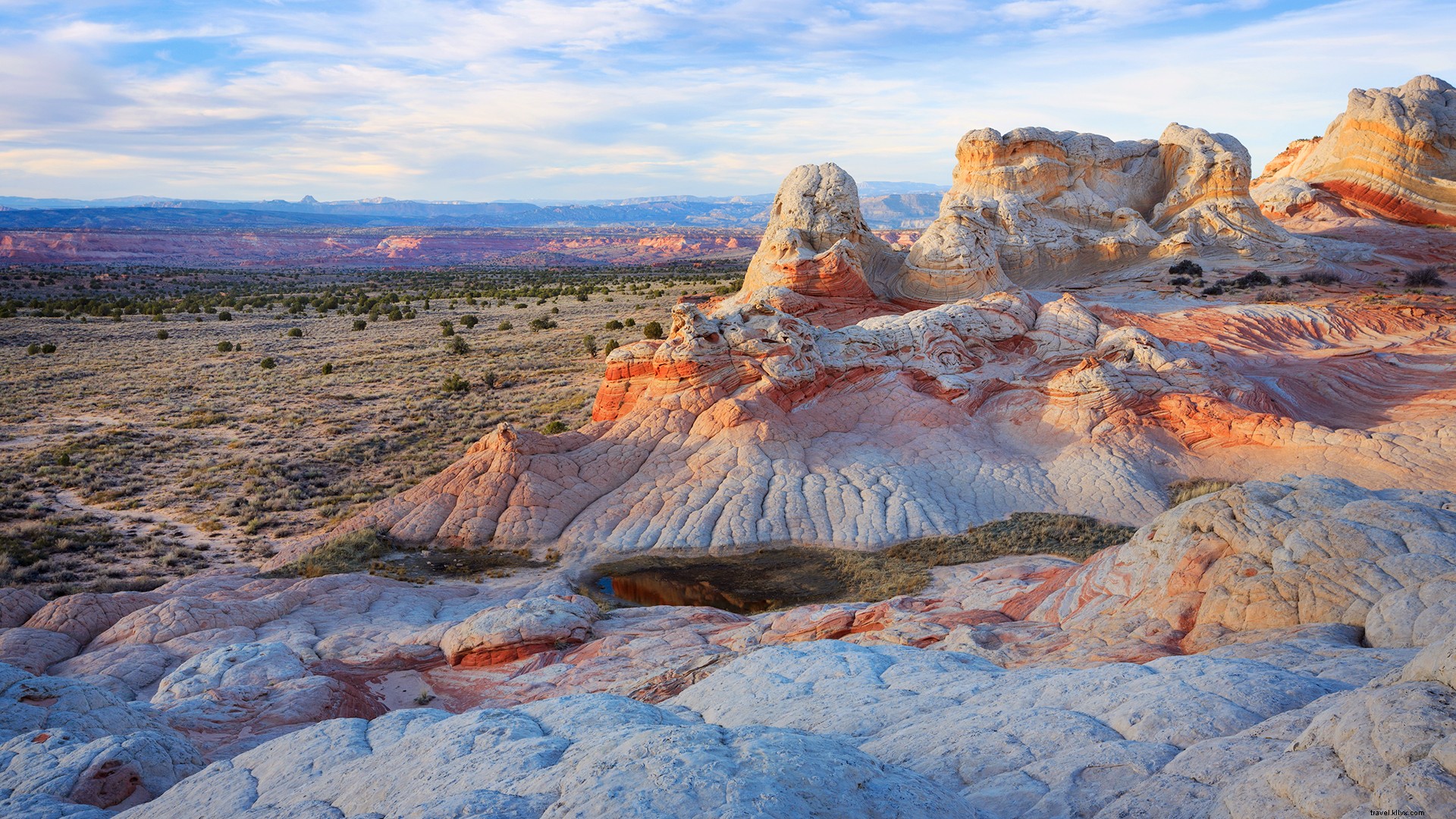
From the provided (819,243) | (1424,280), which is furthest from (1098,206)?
(819,243)

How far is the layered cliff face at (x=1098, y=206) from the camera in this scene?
38.9 metres

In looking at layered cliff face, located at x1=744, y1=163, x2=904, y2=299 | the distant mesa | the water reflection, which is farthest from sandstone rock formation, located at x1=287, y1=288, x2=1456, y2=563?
layered cliff face, located at x1=744, y1=163, x2=904, y2=299

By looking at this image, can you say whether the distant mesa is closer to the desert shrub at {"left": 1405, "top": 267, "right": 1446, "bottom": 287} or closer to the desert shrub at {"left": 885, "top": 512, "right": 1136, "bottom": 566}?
the desert shrub at {"left": 885, "top": 512, "right": 1136, "bottom": 566}

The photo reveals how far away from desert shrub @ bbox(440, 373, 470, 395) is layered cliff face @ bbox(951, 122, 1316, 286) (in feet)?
78.3

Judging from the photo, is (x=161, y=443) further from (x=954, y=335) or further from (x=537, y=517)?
(x=954, y=335)

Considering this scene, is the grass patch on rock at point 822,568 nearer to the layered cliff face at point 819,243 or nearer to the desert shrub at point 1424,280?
the layered cliff face at point 819,243

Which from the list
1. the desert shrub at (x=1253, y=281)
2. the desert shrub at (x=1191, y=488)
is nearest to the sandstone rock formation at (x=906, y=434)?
the desert shrub at (x=1191, y=488)

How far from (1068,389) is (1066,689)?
1727 cm

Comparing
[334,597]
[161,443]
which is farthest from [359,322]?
[334,597]

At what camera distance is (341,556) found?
60.5 ft

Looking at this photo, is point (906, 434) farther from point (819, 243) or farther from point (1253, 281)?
point (1253, 281)

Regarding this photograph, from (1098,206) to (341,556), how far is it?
36.7 metres

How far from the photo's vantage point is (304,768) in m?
6.61

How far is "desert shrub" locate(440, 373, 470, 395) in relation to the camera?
34.8 metres
